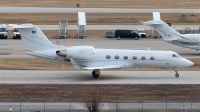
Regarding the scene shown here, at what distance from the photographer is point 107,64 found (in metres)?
52.1

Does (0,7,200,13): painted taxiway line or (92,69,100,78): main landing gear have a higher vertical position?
(0,7,200,13): painted taxiway line

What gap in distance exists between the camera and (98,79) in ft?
170

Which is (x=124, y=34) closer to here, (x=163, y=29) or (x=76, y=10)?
(x=163, y=29)

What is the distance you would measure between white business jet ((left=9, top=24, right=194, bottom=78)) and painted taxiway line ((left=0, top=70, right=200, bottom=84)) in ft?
3.66

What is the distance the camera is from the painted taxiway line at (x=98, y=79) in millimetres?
50531

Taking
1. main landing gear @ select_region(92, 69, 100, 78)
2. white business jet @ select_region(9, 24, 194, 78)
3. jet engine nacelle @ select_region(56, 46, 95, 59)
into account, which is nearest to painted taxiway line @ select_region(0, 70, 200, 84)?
main landing gear @ select_region(92, 69, 100, 78)

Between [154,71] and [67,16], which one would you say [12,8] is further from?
[154,71]

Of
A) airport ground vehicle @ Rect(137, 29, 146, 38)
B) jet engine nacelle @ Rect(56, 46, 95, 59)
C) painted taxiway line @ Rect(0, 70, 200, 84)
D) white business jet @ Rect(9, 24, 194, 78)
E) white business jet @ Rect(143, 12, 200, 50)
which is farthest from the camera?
airport ground vehicle @ Rect(137, 29, 146, 38)

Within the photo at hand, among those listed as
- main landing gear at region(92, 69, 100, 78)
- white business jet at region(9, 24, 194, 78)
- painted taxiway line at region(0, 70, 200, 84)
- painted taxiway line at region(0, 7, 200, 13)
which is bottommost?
painted taxiway line at region(0, 70, 200, 84)

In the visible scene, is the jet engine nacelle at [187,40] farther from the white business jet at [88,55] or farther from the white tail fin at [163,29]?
the white business jet at [88,55]

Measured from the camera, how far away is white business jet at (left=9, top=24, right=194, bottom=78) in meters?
51.2

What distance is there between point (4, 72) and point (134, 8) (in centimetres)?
6324

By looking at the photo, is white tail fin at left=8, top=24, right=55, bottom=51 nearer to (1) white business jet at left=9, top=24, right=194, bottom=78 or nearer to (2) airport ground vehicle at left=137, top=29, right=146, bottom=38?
(1) white business jet at left=9, top=24, right=194, bottom=78

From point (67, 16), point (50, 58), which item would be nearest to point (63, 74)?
point (50, 58)
